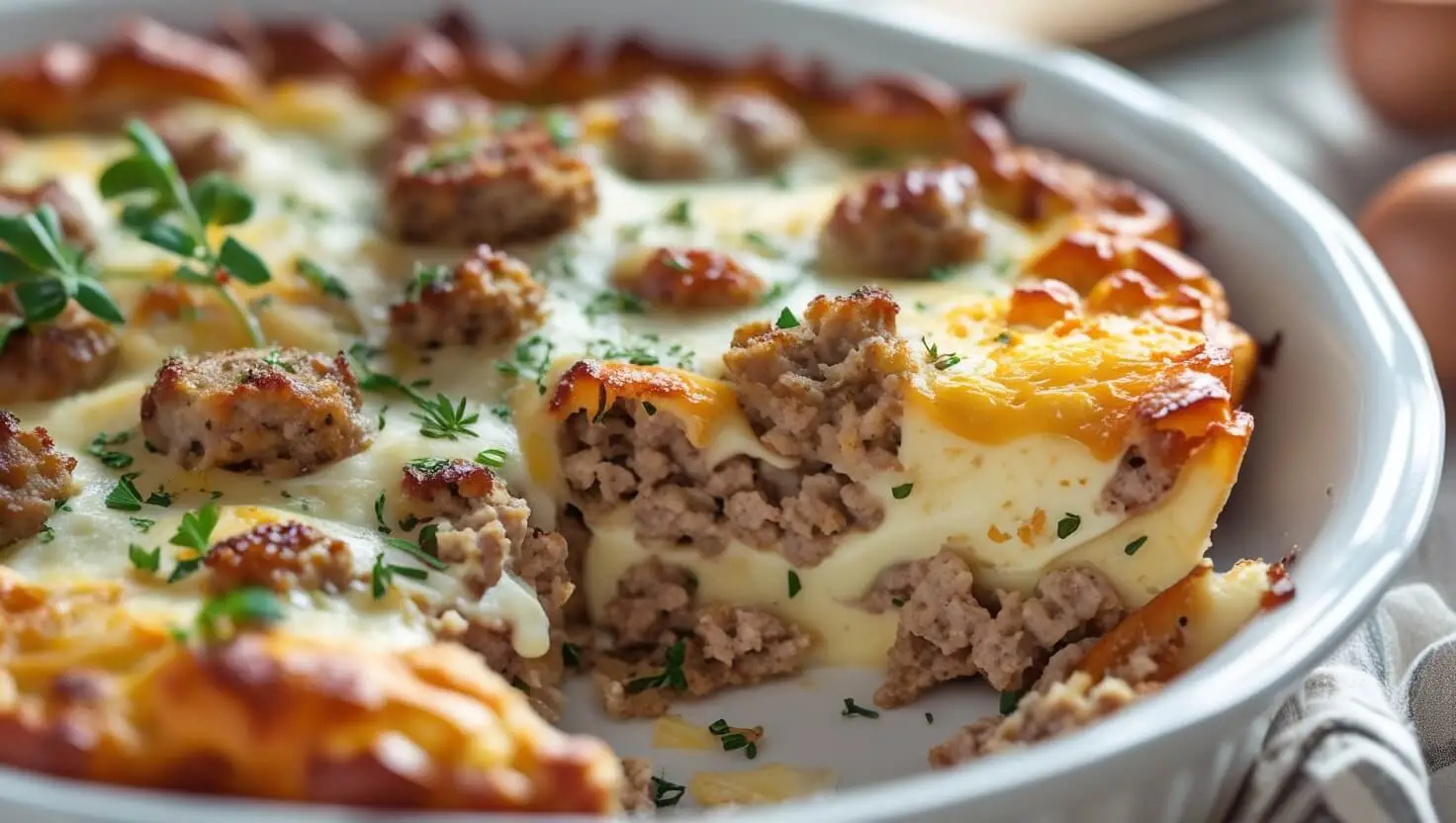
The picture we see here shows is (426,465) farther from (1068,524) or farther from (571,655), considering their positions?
(1068,524)

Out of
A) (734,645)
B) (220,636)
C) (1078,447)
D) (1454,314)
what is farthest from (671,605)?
(1454,314)

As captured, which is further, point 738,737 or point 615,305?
point 615,305

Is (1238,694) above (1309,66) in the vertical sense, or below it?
above

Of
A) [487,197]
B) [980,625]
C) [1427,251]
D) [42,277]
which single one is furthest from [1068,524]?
[42,277]

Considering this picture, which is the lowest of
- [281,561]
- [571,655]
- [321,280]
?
[571,655]

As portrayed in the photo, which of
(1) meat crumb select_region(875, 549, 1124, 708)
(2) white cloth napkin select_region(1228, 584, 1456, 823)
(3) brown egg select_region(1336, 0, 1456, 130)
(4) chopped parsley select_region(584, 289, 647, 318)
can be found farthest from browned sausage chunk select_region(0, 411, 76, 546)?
(3) brown egg select_region(1336, 0, 1456, 130)

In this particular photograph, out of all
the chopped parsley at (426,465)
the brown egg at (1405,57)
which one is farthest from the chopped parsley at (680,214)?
the brown egg at (1405,57)

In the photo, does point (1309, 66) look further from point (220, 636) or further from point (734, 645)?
point (220, 636)
